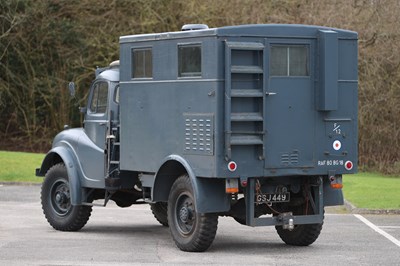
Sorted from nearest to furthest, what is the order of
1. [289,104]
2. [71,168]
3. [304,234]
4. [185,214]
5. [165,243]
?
[289,104]
[185,214]
[304,234]
[165,243]
[71,168]

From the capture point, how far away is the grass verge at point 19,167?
25.8 m

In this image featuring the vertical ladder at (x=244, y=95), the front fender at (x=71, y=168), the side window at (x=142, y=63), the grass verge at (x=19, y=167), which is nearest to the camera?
the vertical ladder at (x=244, y=95)

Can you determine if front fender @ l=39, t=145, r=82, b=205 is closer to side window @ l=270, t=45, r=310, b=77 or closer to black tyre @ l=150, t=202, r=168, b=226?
black tyre @ l=150, t=202, r=168, b=226

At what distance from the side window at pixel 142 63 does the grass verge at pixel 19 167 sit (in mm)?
10818

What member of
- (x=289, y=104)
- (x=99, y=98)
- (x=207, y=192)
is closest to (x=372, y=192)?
(x=99, y=98)

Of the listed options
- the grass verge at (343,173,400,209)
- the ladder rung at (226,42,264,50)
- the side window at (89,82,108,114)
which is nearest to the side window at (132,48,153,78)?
the side window at (89,82,108,114)

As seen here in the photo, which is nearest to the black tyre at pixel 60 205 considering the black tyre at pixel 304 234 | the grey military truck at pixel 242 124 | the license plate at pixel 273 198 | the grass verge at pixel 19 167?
the grey military truck at pixel 242 124

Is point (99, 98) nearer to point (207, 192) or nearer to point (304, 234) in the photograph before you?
point (207, 192)

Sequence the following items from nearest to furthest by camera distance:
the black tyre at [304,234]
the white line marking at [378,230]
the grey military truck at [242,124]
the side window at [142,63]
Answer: the grey military truck at [242,124] < the black tyre at [304,234] < the side window at [142,63] < the white line marking at [378,230]

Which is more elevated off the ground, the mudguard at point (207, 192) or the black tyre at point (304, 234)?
the mudguard at point (207, 192)

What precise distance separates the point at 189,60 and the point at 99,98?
→ 2.99 metres

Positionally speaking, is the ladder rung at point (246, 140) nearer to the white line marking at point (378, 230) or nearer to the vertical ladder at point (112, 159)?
the white line marking at point (378, 230)

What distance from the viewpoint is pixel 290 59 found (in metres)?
13.9

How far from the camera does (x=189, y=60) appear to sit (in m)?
14.0
